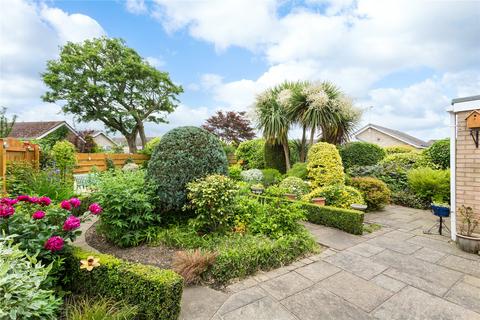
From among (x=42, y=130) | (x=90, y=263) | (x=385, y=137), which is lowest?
(x=90, y=263)

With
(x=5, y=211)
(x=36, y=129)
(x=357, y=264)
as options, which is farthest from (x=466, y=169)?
(x=36, y=129)

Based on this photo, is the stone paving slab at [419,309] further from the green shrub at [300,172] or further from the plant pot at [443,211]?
the green shrub at [300,172]

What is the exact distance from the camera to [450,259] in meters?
3.45

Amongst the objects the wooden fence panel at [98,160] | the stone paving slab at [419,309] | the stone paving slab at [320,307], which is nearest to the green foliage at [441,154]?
the stone paving slab at [419,309]

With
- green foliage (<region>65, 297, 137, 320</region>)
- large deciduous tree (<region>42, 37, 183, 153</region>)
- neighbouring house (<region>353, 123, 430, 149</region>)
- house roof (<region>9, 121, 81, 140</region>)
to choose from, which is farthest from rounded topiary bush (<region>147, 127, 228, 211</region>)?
house roof (<region>9, 121, 81, 140</region>)

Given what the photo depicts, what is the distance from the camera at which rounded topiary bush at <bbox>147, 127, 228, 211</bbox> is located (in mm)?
3875

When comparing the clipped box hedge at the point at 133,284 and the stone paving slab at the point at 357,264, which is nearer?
the clipped box hedge at the point at 133,284

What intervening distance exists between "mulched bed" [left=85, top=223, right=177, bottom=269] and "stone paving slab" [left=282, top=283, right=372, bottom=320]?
1.51 meters

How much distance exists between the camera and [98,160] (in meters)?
11.5

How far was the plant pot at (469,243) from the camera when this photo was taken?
362 centimetres

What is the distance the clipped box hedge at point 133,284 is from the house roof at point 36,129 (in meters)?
18.7

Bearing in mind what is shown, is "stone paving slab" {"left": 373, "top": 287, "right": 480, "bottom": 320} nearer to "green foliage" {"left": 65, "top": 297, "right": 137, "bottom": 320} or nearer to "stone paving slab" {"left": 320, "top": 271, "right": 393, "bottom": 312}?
"stone paving slab" {"left": 320, "top": 271, "right": 393, "bottom": 312}

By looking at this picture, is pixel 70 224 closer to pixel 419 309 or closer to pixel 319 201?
pixel 419 309

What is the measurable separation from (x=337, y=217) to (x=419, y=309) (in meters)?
2.41
